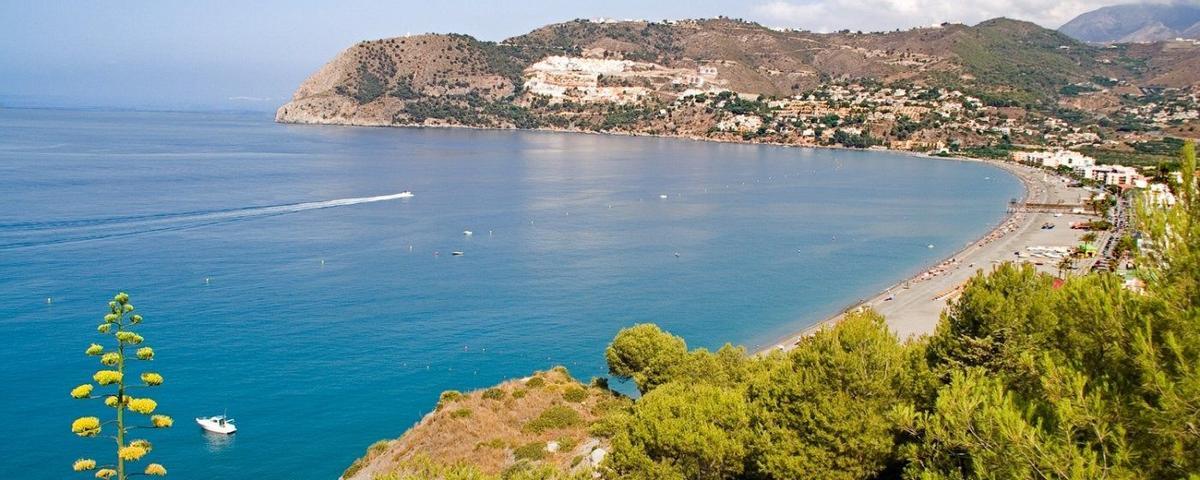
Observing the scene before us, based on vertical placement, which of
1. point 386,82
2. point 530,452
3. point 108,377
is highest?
point 386,82

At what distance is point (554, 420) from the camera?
20.3 m

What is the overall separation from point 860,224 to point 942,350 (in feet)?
168

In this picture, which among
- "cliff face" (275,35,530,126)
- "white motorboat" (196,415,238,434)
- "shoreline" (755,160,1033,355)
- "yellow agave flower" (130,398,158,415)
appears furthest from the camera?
"cliff face" (275,35,530,126)

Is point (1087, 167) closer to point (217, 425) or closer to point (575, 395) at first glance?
point (575, 395)

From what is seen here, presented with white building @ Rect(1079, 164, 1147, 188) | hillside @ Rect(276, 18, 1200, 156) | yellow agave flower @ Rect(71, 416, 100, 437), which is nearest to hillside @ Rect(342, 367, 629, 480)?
yellow agave flower @ Rect(71, 416, 100, 437)

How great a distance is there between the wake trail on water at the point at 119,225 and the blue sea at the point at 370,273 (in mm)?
268

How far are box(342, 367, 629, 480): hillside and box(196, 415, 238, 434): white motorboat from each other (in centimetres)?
588

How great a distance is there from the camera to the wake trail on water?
47656 mm

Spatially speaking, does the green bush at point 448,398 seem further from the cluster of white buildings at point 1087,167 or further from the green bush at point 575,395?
the cluster of white buildings at point 1087,167

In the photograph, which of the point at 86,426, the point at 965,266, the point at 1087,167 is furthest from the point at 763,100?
the point at 86,426

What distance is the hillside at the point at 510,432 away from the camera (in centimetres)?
1795

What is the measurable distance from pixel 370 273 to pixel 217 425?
64.9 feet

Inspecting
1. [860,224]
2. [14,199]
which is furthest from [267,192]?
[860,224]

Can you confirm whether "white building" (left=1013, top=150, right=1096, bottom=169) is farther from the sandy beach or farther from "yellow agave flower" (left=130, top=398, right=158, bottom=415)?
"yellow agave flower" (left=130, top=398, right=158, bottom=415)
